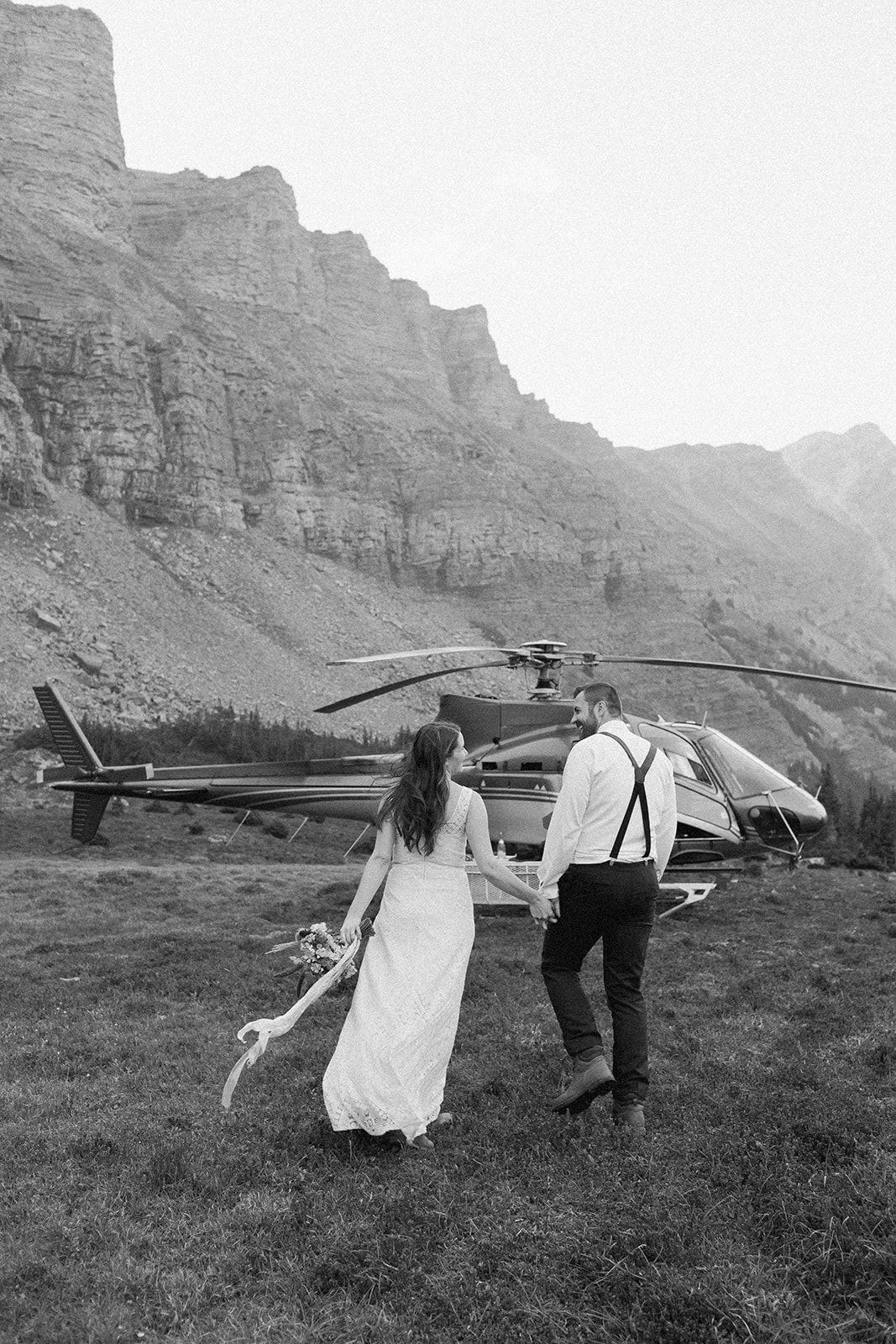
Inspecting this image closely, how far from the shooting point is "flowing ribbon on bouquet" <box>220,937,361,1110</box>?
529cm

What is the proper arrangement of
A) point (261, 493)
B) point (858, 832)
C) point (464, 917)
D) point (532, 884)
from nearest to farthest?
point (464, 917), point (532, 884), point (858, 832), point (261, 493)

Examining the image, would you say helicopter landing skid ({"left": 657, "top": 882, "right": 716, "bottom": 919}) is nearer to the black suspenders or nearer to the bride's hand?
the black suspenders

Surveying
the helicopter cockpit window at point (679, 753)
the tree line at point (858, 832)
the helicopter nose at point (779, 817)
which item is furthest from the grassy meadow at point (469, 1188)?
the tree line at point (858, 832)

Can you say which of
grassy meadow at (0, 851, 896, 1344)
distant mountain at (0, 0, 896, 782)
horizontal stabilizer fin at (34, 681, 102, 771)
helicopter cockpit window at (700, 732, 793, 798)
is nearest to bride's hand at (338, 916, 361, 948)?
grassy meadow at (0, 851, 896, 1344)

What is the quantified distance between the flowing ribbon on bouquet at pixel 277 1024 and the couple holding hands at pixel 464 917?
0.18 m

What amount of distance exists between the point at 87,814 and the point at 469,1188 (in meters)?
12.7

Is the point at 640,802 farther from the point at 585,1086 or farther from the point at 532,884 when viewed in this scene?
the point at 532,884

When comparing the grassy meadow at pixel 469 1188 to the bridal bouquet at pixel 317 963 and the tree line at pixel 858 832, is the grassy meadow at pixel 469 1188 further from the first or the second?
the tree line at pixel 858 832

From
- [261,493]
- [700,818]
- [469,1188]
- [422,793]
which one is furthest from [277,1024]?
[261,493]

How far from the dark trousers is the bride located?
23 centimetres

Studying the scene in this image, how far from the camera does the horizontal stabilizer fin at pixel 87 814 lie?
51.3 ft

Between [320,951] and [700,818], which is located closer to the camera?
[320,951]

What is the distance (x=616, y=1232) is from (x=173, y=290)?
116575mm

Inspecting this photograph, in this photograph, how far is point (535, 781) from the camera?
44.4 ft
